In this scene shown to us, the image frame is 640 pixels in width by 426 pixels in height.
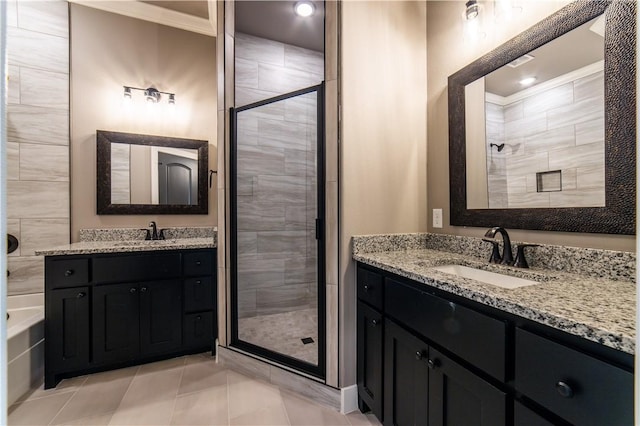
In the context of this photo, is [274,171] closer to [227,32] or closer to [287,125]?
Result: [287,125]

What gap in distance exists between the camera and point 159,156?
268cm

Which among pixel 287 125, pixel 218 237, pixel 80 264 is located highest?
pixel 287 125

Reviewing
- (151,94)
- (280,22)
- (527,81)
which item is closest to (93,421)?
(151,94)

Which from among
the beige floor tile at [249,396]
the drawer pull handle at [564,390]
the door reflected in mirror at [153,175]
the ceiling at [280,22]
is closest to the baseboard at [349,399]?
the beige floor tile at [249,396]

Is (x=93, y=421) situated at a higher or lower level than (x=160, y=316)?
lower

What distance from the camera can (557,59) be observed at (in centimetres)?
125

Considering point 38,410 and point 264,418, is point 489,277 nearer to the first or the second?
point 264,418

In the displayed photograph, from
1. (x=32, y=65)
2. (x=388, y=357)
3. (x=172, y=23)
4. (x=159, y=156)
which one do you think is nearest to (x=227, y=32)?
(x=172, y=23)

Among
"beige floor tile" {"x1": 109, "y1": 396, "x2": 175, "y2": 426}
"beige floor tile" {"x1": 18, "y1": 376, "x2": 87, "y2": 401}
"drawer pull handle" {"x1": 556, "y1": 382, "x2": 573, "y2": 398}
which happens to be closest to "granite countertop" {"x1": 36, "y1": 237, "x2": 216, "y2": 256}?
"beige floor tile" {"x1": 18, "y1": 376, "x2": 87, "y2": 401}

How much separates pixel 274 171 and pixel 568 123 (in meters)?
2.16

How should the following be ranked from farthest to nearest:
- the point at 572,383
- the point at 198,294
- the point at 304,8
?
the point at 304,8, the point at 198,294, the point at 572,383

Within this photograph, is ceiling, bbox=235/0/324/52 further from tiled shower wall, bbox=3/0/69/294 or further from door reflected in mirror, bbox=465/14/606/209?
door reflected in mirror, bbox=465/14/606/209

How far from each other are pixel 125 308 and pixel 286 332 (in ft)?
4.06

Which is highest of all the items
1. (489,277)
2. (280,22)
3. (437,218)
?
(280,22)
